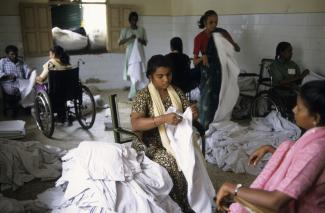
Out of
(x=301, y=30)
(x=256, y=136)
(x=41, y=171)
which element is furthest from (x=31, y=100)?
(x=301, y=30)

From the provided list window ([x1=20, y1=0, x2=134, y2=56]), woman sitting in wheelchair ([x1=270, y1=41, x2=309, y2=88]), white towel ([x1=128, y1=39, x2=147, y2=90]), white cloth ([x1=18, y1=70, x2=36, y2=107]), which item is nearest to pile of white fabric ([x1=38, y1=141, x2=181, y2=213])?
woman sitting in wheelchair ([x1=270, y1=41, x2=309, y2=88])

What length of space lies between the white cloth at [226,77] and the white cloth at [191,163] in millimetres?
1624

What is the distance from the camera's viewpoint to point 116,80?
253 inches

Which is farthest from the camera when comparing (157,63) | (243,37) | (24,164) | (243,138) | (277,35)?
(243,37)

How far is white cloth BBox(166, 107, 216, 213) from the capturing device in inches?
74.8

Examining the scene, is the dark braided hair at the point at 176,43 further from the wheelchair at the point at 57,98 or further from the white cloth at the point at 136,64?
the white cloth at the point at 136,64

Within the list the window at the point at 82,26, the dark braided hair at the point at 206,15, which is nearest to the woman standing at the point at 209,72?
the dark braided hair at the point at 206,15

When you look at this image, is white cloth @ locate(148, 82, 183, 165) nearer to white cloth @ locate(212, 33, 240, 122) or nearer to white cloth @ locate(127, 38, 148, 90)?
white cloth @ locate(212, 33, 240, 122)

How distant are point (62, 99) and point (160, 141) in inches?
75.4

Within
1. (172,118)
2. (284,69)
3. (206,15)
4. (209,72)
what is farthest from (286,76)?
(172,118)

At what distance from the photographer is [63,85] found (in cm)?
358

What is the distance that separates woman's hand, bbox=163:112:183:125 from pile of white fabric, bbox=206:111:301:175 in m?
1.11

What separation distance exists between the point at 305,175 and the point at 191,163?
970mm

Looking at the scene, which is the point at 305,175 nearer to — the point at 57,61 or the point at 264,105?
the point at 264,105
